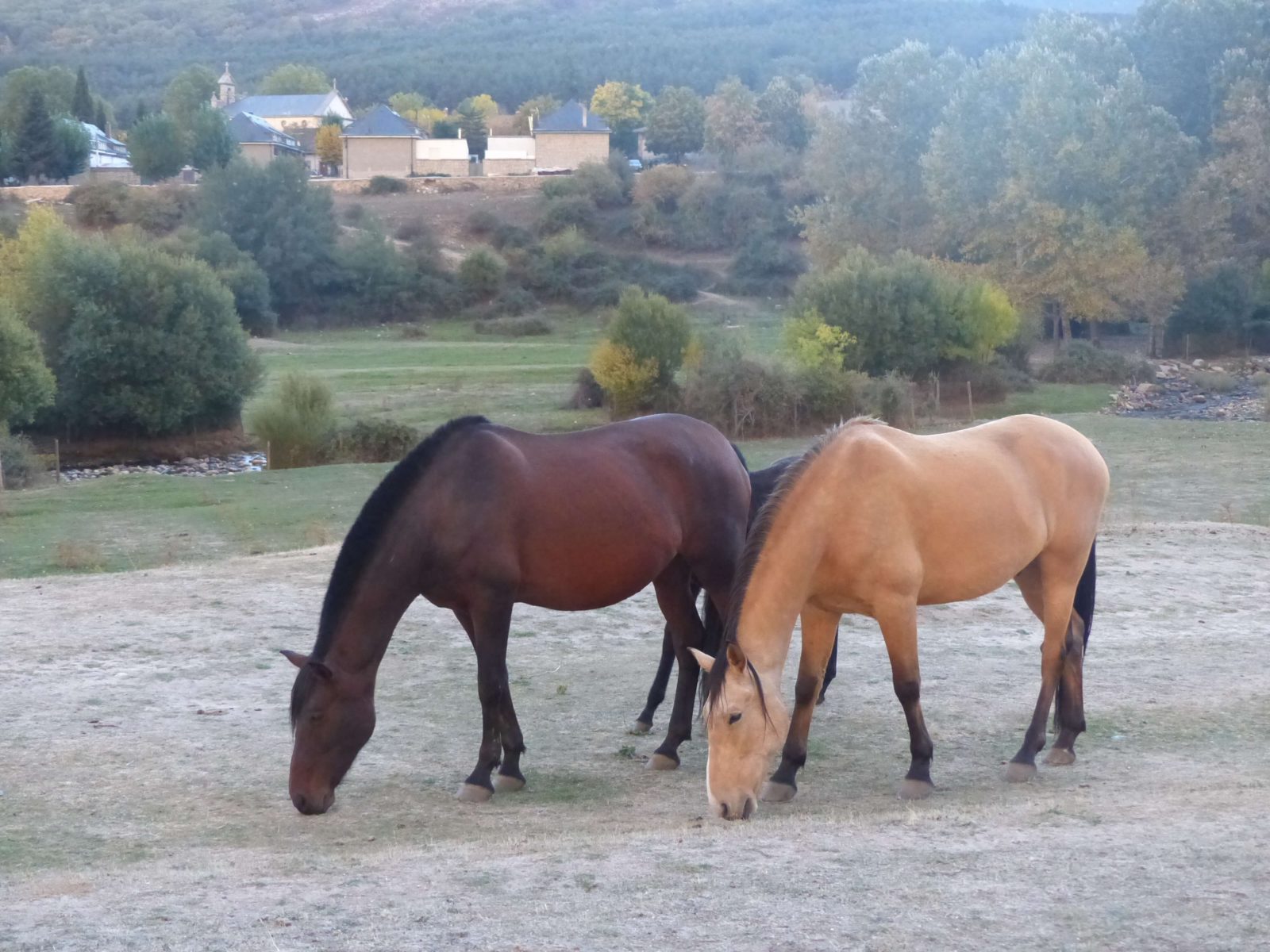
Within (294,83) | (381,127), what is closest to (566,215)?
(381,127)

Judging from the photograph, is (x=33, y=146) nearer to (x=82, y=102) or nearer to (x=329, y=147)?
(x=329, y=147)

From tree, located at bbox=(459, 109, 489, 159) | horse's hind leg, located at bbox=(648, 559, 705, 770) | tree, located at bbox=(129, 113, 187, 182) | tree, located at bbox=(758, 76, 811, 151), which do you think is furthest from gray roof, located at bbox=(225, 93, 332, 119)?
horse's hind leg, located at bbox=(648, 559, 705, 770)

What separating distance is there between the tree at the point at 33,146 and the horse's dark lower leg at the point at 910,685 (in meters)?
86.1

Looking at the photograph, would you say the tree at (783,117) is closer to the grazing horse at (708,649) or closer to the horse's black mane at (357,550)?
the grazing horse at (708,649)

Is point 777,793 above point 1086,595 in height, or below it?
below

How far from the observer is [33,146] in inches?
3221

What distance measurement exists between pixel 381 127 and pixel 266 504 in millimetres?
76441

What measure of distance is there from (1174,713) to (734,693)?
394 cm

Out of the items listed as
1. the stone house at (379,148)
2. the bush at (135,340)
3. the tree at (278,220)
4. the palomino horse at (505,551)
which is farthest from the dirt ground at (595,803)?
the stone house at (379,148)

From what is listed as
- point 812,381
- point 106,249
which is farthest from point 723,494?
point 106,249

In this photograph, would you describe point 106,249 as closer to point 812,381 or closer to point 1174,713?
point 812,381

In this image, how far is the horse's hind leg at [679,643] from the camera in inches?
302

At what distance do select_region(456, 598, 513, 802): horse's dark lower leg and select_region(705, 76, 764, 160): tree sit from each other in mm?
93640

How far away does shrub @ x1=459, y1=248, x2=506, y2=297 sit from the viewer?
68.2 meters
